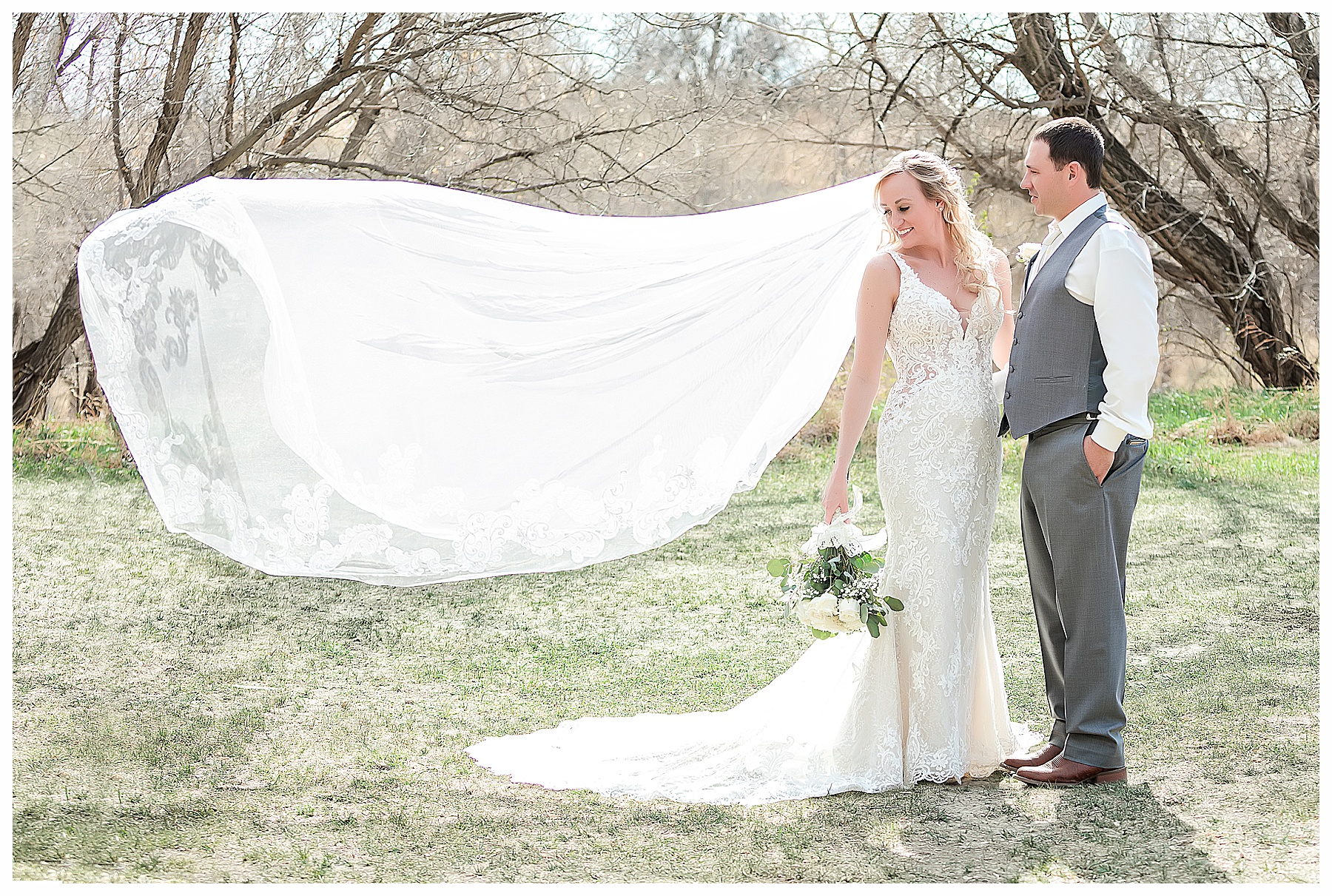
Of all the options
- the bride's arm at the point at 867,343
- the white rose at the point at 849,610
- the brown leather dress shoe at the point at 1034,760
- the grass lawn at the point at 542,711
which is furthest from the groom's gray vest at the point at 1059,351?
the grass lawn at the point at 542,711

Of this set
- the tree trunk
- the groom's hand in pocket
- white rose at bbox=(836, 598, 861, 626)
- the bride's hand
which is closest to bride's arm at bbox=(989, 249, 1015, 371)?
the groom's hand in pocket

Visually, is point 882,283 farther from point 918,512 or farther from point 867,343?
point 918,512

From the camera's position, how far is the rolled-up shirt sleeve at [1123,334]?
317 centimetres

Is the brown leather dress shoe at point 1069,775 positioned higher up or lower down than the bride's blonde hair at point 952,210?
lower down

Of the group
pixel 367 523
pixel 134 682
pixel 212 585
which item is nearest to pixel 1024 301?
pixel 367 523

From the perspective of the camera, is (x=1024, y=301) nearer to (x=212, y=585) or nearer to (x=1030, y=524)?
(x=1030, y=524)

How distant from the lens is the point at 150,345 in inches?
134

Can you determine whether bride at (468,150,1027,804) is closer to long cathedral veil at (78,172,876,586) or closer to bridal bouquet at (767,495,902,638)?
bridal bouquet at (767,495,902,638)

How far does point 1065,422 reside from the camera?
334 centimetres

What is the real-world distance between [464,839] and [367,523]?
890mm

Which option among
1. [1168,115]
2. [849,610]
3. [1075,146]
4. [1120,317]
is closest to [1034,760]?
[849,610]

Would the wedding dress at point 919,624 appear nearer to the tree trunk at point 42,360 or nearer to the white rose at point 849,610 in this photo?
the white rose at point 849,610

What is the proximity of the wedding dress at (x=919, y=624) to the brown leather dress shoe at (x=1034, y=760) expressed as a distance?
0.04 meters

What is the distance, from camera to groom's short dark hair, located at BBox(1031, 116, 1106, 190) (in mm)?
3389
